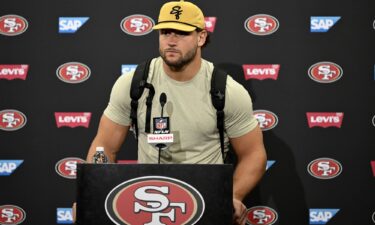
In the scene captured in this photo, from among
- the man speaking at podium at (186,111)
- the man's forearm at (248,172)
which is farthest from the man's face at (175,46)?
the man's forearm at (248,172)

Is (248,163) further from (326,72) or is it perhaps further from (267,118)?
(326,72)

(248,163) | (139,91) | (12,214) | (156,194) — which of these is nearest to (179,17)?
(139,91)

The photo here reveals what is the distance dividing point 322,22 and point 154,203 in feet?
5.79

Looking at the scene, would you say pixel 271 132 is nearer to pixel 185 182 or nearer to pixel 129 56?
pixel 129 56

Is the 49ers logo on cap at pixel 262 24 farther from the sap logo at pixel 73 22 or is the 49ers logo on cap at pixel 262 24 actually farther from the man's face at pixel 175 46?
the sap logo at pixel 73 22

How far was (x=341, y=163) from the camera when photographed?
9.95ft

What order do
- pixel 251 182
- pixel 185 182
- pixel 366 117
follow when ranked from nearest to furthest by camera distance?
pixel 185 182
pixel 251 182
pixel 366 117

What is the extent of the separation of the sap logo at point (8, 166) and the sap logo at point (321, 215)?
1665 mm

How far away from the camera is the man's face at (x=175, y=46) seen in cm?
235

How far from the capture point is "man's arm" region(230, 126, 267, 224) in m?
2.37

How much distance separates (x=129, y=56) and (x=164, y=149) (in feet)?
2.80

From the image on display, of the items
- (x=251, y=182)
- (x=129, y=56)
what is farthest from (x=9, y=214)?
(x=251, y=182)

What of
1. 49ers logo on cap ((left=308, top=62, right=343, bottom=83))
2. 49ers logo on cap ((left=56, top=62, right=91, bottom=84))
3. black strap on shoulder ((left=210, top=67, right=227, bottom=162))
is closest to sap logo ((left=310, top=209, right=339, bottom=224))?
49ers logo on cap ((left=308, top=62, right=343, bottom=83))

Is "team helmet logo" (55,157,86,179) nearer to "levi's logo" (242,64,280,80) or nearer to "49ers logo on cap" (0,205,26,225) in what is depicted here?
"49ers logo on cap" (0,205,26,225)
